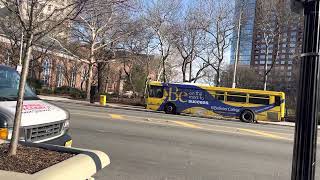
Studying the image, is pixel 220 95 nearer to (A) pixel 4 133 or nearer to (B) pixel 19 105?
(A) pixel 4 133

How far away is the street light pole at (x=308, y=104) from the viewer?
3311mm

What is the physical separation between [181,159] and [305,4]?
22.8 ft

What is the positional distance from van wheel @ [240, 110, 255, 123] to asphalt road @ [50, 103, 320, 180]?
15864 mm

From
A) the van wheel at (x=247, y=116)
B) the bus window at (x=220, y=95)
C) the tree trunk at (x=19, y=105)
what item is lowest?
the van wheel at (x=247, y=116)

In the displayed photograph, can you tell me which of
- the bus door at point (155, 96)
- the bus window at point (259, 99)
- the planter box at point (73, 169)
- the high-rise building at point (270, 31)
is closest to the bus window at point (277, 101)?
the bus window at point (259, 99)

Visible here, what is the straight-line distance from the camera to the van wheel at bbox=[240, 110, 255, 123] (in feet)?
105

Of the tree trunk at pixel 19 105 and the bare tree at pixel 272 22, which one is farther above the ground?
the bare tree at pixel 272 22

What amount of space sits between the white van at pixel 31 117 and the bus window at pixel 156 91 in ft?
91.1

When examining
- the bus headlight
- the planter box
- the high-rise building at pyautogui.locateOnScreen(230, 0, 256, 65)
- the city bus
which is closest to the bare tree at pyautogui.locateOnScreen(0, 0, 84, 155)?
the bus headlight

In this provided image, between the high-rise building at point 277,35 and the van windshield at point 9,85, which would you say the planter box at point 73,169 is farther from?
the high-rise building at point 277,35

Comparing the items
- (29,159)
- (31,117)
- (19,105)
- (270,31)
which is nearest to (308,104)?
(29,159)

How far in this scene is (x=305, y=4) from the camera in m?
3.44

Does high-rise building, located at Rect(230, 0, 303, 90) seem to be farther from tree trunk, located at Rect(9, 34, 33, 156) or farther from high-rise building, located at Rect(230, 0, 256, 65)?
tree trunk, located at Rect(9, 34, 33, 156)

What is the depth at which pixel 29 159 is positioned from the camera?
4543 millimetres
